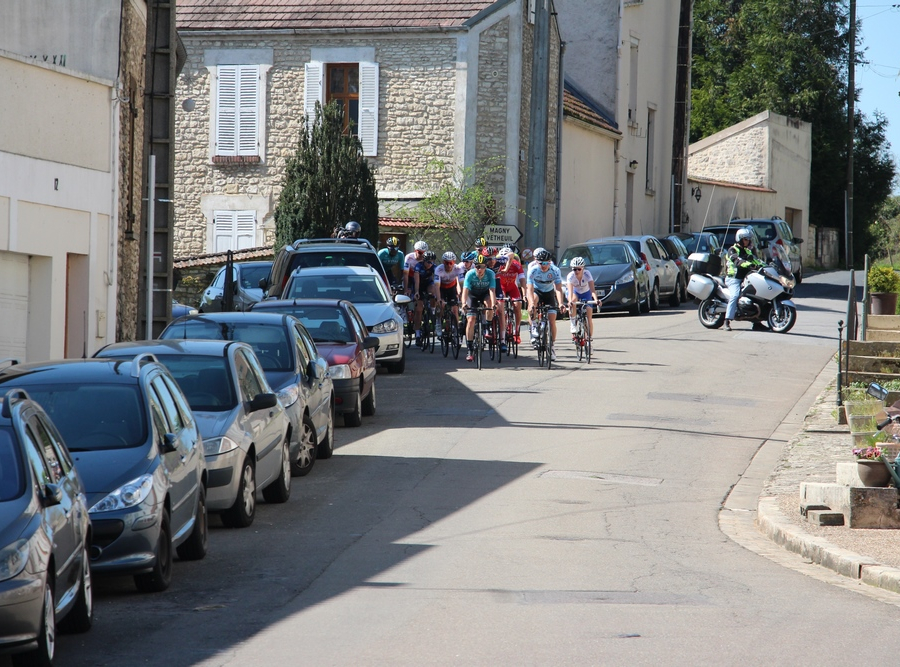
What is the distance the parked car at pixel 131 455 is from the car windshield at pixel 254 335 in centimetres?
428

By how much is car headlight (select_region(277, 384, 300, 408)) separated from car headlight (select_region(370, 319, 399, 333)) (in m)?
7.42

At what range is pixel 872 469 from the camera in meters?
11.5

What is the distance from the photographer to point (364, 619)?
25.8ft

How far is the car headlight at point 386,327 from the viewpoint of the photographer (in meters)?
21.2

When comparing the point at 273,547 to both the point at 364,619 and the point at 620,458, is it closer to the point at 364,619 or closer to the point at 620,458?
the point at 364,619

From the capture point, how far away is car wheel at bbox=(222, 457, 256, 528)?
11008 mm

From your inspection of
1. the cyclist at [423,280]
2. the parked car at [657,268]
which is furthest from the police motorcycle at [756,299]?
the cyclist at [423,280]

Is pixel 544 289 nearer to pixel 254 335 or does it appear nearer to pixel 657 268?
pixel 254 335

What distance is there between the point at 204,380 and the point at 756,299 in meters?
18.5

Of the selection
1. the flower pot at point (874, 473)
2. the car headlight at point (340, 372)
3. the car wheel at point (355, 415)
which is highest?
the car headlight at point (340, 372)

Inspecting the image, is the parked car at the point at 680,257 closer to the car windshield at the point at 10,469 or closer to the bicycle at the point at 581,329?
the bicycle at the point at 581,329

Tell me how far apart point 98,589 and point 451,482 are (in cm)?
500

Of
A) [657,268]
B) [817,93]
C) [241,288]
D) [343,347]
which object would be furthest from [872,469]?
[817,93]

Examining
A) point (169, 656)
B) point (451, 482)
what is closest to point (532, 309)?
point (451, 482)
